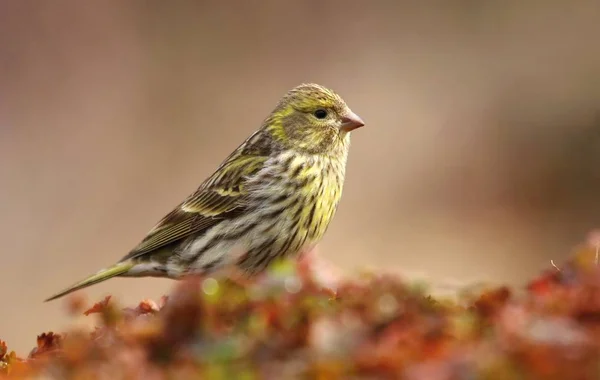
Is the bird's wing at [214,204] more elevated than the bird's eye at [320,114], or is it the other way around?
the bird's eye at [320,114]

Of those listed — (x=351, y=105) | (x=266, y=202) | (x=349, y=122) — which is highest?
(x=351, y=105)

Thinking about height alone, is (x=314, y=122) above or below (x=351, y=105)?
below

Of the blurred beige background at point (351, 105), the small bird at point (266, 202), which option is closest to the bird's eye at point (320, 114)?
the small bird at point (266, 202)

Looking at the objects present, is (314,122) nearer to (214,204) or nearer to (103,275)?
(214,204)

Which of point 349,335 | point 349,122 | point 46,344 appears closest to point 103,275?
point 349,122

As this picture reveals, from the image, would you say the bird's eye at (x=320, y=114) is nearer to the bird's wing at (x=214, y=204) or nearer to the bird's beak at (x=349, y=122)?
the bird's beak at (x=349, y=122)

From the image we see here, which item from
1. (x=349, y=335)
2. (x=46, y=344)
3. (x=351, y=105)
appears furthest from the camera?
(x=351, y=105)

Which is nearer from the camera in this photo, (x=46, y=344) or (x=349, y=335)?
(x=349, y=335)

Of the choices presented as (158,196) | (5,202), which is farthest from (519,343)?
(5,202)
